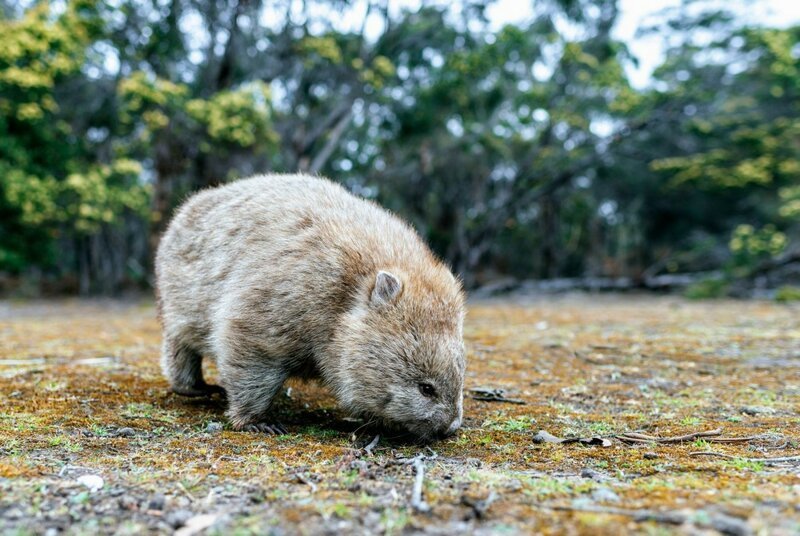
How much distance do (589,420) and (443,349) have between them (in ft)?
3.64

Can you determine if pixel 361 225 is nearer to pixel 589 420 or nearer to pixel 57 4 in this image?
pixel 589 420

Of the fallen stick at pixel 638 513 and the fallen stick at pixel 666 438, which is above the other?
the fallen stick at pixel 638 513

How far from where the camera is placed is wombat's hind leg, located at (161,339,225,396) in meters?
4.59

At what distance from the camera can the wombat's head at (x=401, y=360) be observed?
11.7ft

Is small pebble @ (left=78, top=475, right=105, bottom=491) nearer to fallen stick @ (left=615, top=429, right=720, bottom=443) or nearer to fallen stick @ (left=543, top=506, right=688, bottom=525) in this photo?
fallen stick @ (left=543, top=506, right=688, bottom=525)

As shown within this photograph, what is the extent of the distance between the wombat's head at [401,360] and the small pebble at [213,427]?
0.76m

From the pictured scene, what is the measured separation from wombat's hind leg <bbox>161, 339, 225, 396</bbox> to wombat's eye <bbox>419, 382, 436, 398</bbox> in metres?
1.89

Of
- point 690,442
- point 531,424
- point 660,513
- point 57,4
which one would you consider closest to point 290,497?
point 660,513

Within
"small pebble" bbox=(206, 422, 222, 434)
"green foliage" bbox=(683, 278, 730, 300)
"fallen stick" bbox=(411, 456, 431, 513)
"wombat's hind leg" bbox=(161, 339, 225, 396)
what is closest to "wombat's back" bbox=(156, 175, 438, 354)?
"wombat's hind leg" bbox=(161, 339, 225, 396)

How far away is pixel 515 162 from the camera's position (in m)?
24.9

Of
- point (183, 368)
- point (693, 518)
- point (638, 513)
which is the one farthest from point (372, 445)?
point (183, 368)

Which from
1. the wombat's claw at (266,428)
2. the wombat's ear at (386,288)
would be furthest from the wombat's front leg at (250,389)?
the wombat's ear at (386,288)

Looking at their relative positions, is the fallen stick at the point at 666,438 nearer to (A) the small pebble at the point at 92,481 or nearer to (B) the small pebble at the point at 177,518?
(B) the small pebble at the point at 177,518

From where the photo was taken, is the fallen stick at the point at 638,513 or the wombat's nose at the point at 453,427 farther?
the wombat's nose at the point at 453,427
